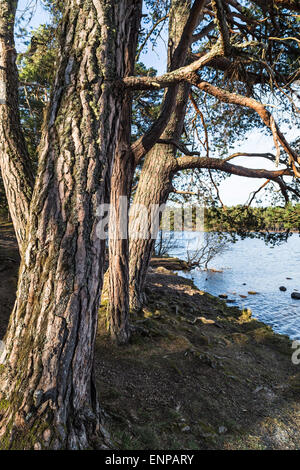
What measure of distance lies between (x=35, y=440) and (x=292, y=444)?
2647 mm

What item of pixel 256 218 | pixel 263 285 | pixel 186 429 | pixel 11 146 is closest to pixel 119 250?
pixel 11 146

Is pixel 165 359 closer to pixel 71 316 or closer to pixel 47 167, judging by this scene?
pixel 71 316

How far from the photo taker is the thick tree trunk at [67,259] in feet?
5.97

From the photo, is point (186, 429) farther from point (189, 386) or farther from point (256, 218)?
point (256, 218)

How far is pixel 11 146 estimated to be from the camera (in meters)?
2.84

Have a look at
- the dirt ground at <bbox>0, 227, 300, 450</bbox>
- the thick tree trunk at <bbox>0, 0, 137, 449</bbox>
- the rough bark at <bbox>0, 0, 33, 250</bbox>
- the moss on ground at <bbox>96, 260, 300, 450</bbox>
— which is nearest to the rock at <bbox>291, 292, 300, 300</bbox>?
the dirt ground at <bbox>0, 227, 300, 450</bbox>

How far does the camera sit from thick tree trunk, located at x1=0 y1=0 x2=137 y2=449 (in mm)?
1818

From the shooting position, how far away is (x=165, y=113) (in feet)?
12.9

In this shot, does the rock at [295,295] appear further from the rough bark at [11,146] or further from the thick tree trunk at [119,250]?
the rough bark at [11,146]

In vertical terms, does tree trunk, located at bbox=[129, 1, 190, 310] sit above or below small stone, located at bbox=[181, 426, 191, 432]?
above

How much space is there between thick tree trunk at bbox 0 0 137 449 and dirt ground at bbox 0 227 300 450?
653 millimetres

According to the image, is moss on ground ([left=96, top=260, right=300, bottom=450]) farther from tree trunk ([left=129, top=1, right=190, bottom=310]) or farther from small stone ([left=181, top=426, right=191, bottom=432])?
tree trunk ([left=129, top=1, right=190, bottom=310])

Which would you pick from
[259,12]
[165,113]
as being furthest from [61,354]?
[259,12]

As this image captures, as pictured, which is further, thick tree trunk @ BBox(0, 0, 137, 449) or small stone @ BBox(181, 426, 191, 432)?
small stone @ BBox(181, 426, 191, 432)
